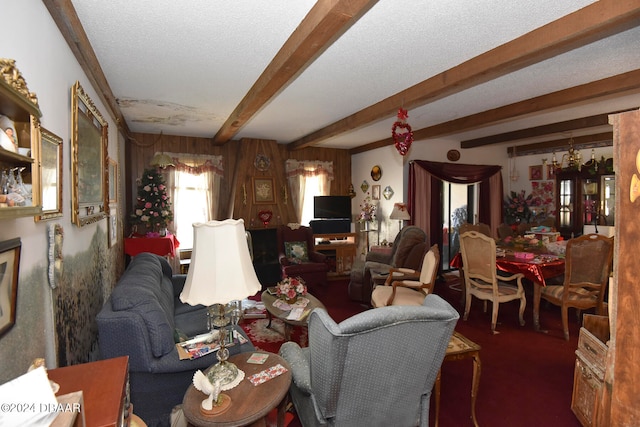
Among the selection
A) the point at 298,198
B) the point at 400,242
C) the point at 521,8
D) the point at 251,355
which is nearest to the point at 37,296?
the point at 251,355

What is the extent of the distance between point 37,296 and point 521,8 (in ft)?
9.57

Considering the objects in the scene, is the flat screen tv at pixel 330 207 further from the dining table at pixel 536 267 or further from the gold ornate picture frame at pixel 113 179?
the gold ornate picture frame at pixel 113 179

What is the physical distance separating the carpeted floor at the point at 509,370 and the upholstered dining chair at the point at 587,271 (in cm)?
40

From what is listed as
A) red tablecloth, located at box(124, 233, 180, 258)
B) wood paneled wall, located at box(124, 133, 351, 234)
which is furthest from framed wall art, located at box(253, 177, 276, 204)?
red tablecloth, located at box(124, 233, 180, 258)

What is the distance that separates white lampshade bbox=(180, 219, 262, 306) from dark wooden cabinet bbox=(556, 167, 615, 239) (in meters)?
6.33

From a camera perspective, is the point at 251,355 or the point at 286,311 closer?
the point at 251,355

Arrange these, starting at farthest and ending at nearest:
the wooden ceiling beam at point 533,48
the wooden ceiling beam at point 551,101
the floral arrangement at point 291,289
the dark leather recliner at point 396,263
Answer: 1. the dark leather recliner at point 396,263
2. the floral arrangement at point 291,289
3. the wooden ceiling beam at point 551,101
4. the wooden ceiling beam at point 533,48

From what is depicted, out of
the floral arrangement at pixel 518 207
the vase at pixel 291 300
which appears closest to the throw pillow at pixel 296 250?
the vase at pixel 291 300

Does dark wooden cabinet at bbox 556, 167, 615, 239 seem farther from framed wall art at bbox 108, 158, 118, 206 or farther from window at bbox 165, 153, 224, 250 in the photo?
framed wall art at bbox 108, 158, 118, 206

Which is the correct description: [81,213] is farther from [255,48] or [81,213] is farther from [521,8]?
[521,8]

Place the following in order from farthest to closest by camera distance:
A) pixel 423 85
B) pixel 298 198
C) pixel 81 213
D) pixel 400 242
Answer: pixel 298 198 → pixel 400 242 → pixel 423 85 → pixel 81 213

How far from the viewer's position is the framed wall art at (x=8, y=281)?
3.59 feet

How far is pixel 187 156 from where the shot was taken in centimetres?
566

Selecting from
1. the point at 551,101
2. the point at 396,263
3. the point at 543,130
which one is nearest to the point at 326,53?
the point at 551,101
